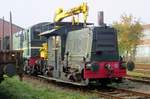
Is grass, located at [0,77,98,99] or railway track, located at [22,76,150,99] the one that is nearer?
grass, located at [0,77,98,99]

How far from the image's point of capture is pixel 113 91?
16109 mm

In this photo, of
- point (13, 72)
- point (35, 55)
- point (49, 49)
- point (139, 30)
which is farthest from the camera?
point (139, 30)

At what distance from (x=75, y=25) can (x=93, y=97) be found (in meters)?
6.08

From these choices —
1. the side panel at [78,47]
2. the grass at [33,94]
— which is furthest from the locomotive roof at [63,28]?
the grass at [33,94]

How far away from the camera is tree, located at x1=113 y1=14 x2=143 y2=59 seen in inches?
2039

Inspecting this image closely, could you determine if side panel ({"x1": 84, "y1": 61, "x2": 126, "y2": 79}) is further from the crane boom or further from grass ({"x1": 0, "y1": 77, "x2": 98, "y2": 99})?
the crane boom

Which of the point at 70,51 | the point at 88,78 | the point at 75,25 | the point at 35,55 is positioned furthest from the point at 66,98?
the point at 35,55

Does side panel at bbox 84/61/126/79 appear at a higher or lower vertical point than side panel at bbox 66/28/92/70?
lower

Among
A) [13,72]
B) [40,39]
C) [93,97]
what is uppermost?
[40,39]

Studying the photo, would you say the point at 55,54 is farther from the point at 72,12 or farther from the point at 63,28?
the point at 72,12

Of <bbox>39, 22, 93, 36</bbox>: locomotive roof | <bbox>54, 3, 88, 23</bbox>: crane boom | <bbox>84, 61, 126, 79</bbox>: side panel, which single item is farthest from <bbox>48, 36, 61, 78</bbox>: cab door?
<bbox>84, 61, 126, 79</bbox>: side panel

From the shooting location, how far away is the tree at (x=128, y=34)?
Answer: 5178 centimetres

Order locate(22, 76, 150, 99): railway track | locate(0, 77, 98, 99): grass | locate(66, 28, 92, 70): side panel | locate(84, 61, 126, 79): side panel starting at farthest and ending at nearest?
locate(66, 28, 92, 70): side panel → locate(84, 61, 126, 79): side panel → locate(22, 76, 150, 99): railway track → locate(0, 77, 98, 99): grass

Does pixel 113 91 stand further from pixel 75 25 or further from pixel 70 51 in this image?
pixel 75 25
